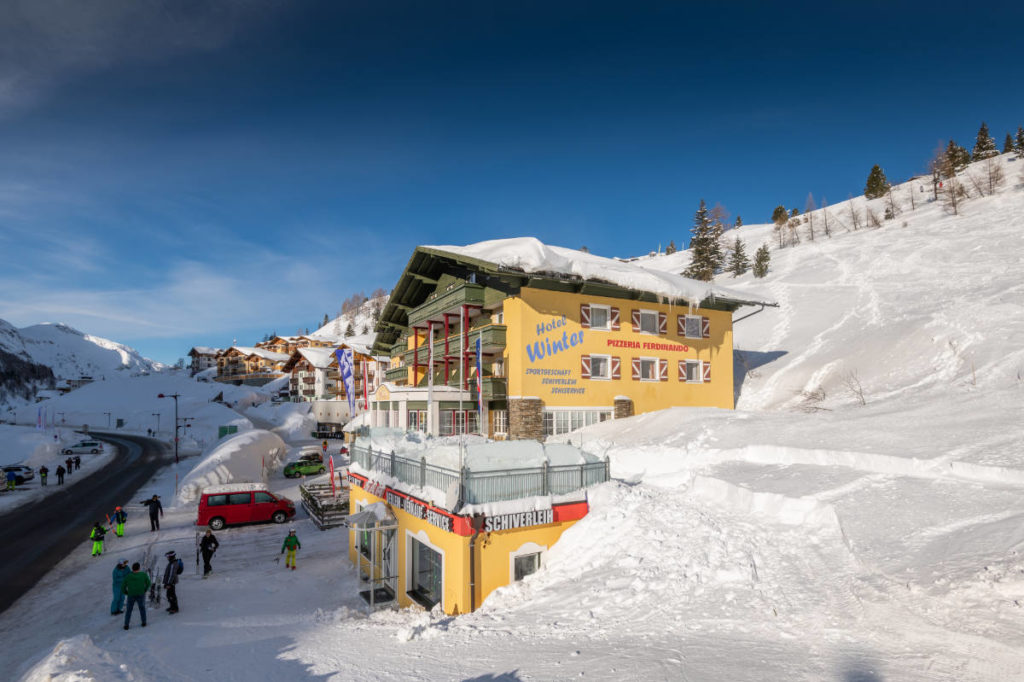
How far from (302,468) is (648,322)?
2682 centimetres

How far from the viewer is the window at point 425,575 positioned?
1331 cm

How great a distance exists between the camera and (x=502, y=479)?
12711 millimetres

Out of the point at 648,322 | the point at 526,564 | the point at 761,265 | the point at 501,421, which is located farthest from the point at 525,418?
the point at 761,265

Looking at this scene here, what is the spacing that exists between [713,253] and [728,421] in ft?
210

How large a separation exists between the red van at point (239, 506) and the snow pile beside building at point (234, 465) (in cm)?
748

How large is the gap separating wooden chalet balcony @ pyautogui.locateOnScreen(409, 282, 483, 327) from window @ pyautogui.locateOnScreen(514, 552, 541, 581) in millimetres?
19385

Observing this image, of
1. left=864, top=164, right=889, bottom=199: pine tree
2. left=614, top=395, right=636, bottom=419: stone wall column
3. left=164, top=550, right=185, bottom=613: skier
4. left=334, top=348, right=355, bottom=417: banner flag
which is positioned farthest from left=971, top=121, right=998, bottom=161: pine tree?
left=164, top=550, right=185, bottom=613: skier

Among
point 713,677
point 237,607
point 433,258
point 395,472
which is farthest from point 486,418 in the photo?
point 713,677

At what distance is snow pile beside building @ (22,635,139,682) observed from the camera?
25.7ft

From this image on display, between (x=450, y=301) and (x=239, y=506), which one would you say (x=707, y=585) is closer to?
(x=239, y=506)

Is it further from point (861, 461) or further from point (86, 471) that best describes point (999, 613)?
point (86, 471)

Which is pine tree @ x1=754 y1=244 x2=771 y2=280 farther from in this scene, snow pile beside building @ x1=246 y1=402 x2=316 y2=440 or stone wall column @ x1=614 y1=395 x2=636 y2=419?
snow pile beside building @ x1=246 y1=402 x2=316 y2=440

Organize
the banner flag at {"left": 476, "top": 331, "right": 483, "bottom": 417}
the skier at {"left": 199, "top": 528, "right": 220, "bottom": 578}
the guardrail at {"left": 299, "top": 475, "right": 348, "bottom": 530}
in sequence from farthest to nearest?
the banner flag at {"left": 476, "top": 331, "right": 483, "bottom": 417} < the guardrail at {"left": 299, "top": 475, "right": 348, "bottom": 530} < the skier at {"left": 199, "top": 528, "right": 220, "bottom": 578}

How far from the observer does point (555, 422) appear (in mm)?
29656
